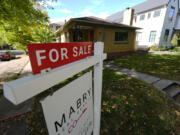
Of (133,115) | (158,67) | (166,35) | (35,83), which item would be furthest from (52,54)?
(166,35)

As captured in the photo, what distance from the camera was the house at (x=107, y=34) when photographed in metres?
8.72

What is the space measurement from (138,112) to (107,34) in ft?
26.9

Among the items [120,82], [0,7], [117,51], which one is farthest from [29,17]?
[117,51]

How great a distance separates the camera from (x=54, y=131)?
2.73 feet

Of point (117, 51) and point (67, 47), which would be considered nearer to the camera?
point (67, 47)

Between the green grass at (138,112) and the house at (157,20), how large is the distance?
575 inches

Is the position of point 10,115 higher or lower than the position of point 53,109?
lower

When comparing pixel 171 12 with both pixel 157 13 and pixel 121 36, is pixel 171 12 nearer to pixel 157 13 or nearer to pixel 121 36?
pixel 157 13

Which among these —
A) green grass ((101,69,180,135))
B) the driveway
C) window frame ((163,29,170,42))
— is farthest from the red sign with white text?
window frame ((163,29,170,42))

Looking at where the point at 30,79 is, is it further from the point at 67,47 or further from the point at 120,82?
the point at 120,82

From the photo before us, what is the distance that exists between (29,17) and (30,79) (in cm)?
577

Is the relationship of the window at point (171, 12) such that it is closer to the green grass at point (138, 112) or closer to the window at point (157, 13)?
the window at point (157, 13)

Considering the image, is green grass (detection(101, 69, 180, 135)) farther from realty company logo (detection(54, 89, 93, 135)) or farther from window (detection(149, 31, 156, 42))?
window (detection(149, 31, 156, 42))

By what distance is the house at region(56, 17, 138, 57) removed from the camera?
8.72m
